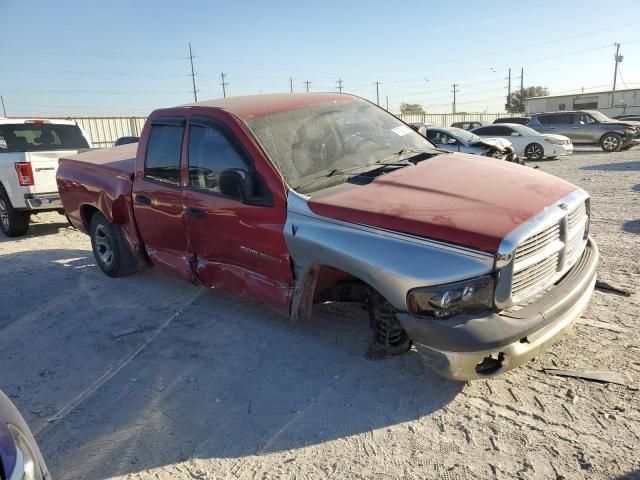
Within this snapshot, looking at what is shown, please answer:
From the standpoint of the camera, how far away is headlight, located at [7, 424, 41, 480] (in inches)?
69.7

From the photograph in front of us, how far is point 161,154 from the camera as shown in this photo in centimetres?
467

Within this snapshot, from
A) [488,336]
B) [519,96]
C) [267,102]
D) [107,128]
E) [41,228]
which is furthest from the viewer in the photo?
[519,96]

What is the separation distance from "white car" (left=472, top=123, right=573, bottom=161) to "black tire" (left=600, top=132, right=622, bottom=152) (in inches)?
98.5

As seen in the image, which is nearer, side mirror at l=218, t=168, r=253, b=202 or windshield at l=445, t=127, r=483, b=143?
side mirror at l=218, t=168, r=253, b=202

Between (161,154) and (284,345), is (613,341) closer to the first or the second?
(284,345)

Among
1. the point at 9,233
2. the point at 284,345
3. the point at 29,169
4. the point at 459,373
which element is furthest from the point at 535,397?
the point at 9,233

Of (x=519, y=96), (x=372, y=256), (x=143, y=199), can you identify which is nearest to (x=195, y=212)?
(x=143, y=199)

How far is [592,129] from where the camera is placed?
19875mm

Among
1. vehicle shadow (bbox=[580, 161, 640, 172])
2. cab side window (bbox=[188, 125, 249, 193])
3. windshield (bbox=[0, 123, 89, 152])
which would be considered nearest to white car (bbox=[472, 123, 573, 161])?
vehicle shadow (bbox=[580, 161, 640, 172])

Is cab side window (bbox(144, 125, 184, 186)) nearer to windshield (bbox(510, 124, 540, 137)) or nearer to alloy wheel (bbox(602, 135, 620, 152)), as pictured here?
windshield (bbox(510, 124, 540, 137))

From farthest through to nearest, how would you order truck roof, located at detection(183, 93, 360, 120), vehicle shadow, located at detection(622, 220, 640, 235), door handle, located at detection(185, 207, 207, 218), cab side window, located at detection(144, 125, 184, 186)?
vehicle shadow, located at detection(622, 220, 640, 235), cab side window, located at detection(144, 125, 184, 186), door handle, located at detection(185, 207, 207, 218), truck roof, located at detection(183, 93, 360, 120)

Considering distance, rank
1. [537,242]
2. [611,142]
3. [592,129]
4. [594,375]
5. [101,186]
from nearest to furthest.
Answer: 1. [537,242]
2. [594,375]
3. [101,186]
4. [611,142]
5. [592,129]

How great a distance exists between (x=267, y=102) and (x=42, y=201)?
5.44 metres

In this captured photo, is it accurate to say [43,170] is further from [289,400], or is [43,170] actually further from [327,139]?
[289,400]
